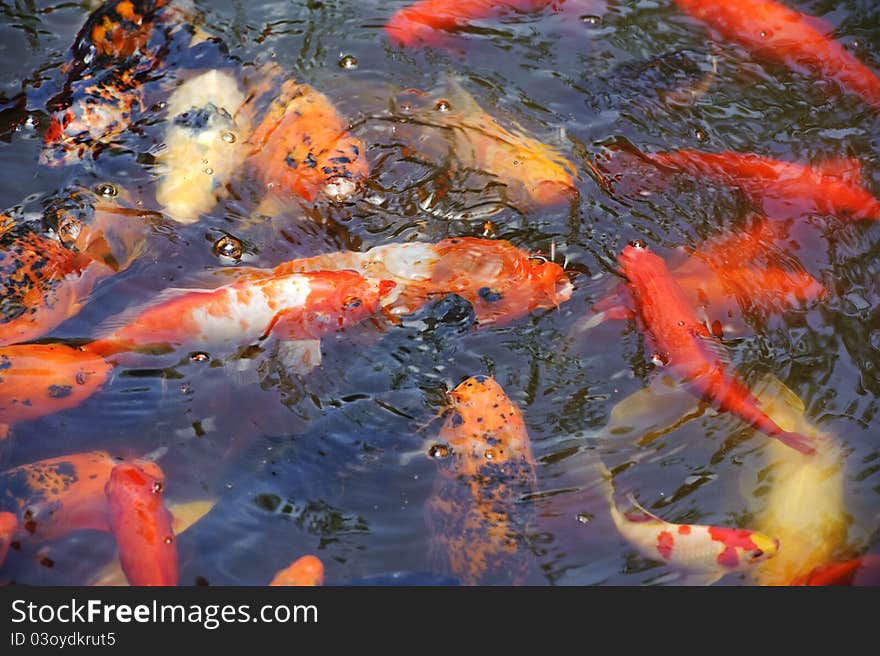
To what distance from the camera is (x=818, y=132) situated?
13.4 ft

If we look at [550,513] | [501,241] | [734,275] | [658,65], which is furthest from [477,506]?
[658,65]

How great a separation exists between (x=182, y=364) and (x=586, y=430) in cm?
156

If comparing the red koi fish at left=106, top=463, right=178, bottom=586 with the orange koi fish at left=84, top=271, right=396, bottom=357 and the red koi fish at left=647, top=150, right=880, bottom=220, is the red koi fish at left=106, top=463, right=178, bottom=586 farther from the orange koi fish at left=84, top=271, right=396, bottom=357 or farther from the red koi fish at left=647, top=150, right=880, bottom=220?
the red koi fish at left=647, top=150, right=880, bottom=220

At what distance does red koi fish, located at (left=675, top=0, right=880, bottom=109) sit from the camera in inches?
169

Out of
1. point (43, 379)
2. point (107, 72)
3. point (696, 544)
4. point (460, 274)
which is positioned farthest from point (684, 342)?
point (107, 72)

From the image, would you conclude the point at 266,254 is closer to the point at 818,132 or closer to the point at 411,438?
the point at 411,438

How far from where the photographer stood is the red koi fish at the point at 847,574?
2867mm

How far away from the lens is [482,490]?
302 cm

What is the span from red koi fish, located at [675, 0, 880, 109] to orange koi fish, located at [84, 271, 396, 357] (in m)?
2.47

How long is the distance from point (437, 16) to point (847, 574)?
3225mm

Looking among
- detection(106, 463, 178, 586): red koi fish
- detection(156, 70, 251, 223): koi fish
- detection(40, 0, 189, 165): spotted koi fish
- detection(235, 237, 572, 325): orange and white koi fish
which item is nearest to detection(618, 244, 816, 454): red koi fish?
detection(235, 237, 572, 325): orange and white koi fish

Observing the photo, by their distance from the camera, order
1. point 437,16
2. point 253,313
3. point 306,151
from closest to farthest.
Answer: point 253,313, point 306,151, point 437,16

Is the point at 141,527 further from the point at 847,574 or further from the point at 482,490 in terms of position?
the point at 847,574
